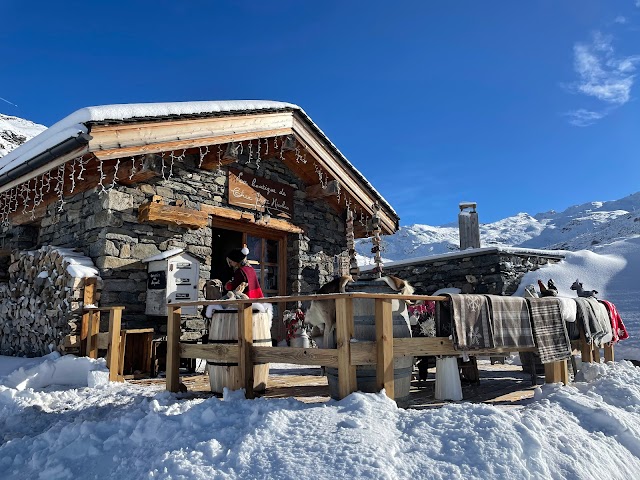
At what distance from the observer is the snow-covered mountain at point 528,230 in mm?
60938

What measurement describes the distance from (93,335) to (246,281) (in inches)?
90.2

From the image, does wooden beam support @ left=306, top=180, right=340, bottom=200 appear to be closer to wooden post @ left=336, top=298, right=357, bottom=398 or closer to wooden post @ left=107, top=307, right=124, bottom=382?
wooden post @ left=107, top=307, right=124, bottom=382

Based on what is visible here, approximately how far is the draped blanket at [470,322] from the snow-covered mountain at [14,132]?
32358 millimetres

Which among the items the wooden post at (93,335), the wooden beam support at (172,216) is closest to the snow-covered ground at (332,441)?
the wooden post at (93,335)

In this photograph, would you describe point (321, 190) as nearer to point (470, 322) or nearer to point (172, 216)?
point (172, 216)

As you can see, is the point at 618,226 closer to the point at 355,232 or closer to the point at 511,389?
the point at 355,232

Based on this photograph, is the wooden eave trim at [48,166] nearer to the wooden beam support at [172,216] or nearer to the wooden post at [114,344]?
the wooden beam support at [172,216]

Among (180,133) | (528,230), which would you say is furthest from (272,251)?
(528,230)

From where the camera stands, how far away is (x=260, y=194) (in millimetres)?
8672

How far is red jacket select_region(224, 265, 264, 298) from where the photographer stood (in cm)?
505

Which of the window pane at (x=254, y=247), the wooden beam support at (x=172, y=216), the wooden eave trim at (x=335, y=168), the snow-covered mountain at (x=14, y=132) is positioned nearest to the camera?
the wooden beam support at (x=172, y=216)

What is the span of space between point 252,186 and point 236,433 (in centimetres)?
603

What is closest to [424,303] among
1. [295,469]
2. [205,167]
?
[205,167]

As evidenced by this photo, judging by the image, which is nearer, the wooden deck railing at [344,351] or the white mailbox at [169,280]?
the wooden deck railing at [344,351]
